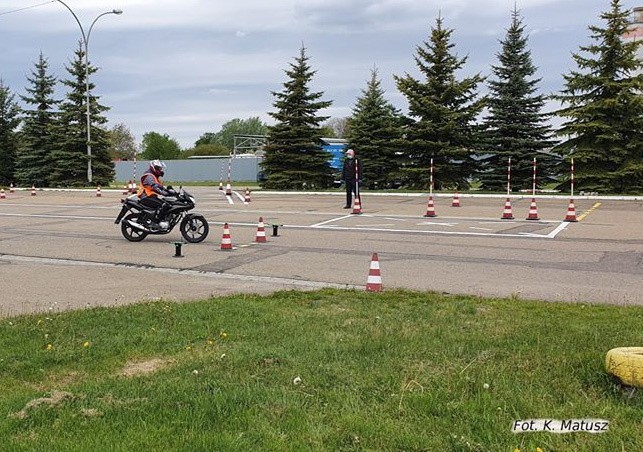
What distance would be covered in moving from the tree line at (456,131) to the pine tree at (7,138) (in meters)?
4.01

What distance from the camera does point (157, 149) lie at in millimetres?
98188

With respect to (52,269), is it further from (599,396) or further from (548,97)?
(548,97)

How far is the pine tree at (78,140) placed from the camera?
42844 mm

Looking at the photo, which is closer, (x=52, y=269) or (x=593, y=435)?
(x=593, y=435)

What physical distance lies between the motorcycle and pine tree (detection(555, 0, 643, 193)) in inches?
780

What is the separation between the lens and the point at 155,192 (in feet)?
44.8

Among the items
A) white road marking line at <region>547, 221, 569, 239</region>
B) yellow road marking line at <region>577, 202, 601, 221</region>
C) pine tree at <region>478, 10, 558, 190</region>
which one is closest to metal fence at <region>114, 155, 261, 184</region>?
pine tree at <region>478, 10, 558, 190</region>

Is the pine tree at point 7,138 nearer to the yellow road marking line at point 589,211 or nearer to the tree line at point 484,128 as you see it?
the tree line at point 484,128

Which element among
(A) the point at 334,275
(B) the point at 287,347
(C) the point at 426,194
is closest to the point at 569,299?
(A) the point at 334,275

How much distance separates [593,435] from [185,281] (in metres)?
6.85

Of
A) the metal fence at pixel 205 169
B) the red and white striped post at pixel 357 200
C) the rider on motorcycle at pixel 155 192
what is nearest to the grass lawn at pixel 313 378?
the rider on motorcycle at pixel 155 192

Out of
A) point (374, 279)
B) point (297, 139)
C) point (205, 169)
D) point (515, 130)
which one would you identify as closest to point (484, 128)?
point (515, 130)

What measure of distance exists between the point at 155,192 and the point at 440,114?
20719 mm

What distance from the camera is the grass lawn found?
11.8 feet
